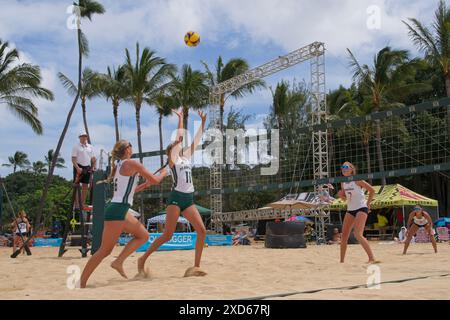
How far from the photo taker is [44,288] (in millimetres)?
4672

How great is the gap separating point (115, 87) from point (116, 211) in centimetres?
2416

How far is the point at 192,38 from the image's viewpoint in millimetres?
11953

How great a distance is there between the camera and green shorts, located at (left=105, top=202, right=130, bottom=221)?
469 centimetres

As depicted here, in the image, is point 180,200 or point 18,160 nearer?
point 180,200

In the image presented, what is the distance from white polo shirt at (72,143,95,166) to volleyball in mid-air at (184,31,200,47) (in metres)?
4.57

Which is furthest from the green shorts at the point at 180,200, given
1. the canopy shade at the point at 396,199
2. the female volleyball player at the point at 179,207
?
the canopy shade at the point at 396,199

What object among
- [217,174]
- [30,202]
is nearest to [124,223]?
[217,174]

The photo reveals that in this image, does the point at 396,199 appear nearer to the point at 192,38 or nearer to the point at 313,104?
the point at 313,104

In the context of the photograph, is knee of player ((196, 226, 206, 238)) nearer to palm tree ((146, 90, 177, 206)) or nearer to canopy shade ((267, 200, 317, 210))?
canopy shade ((267, 200, 317, 210))

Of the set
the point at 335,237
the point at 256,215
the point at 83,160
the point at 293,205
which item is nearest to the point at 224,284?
the point at 83,160

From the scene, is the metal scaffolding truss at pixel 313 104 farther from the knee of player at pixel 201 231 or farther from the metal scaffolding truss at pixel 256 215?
the knee of player at pixel 201 231

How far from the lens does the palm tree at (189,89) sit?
91.9 ft

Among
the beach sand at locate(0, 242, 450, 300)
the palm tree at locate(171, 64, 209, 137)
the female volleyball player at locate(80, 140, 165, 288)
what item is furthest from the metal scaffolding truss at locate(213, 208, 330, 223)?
the female volleyball player at locate(80, 140, 165, 288)

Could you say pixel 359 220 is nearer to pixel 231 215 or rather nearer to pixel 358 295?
pixel 358 295
